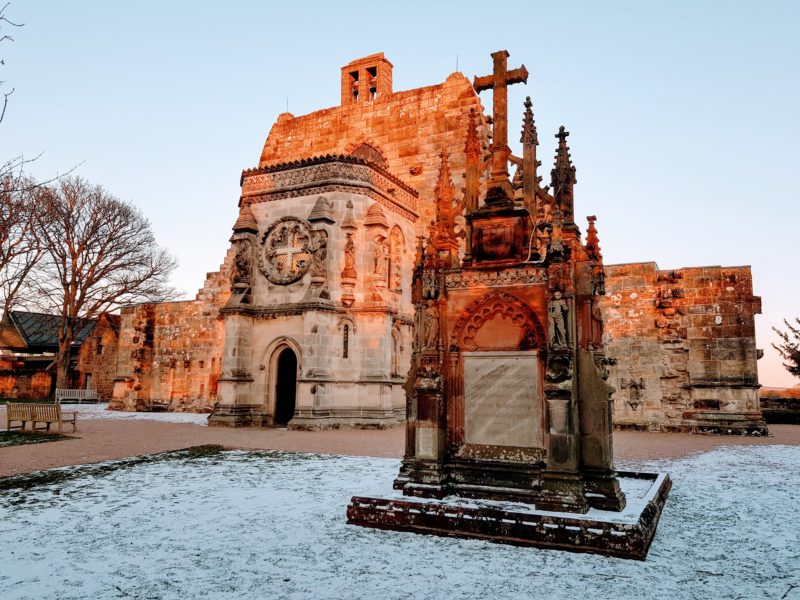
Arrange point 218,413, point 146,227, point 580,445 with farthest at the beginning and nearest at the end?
point 146,227
point 218,413
point 580,445

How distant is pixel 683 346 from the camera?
55.4 ft

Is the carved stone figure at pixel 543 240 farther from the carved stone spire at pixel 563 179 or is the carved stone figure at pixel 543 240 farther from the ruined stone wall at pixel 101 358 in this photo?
the ruined stone wall at pixel 101 358

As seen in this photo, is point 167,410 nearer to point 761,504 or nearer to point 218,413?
point 218,413

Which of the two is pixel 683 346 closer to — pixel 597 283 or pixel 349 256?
pixel 349 256

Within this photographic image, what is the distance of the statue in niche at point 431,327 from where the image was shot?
6.62 m

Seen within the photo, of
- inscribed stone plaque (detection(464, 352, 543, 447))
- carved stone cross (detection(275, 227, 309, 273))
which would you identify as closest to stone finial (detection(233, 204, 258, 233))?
carved stone cross (detection(275, 227, 309, 273))

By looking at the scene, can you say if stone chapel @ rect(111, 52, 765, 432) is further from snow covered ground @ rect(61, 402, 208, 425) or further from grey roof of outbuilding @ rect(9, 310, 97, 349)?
grey roof of outbuilding @ rect(9, 310, 97, 349)

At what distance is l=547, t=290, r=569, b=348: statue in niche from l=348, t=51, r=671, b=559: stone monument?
0.01 metres

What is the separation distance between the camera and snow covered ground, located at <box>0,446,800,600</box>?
13.4ft

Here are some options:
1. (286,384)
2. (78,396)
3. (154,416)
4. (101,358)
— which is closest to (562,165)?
(286,384)

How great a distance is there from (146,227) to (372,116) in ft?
48.2

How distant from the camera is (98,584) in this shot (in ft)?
13.6

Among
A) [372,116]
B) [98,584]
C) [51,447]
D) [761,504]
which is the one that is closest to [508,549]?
[98,584]

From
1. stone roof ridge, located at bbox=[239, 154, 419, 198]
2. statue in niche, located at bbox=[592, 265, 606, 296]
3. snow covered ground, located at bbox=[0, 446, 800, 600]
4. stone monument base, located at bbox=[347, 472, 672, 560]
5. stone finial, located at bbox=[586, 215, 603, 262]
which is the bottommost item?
snow covered ground, located at bbox=[0, 446, 800, 600]
